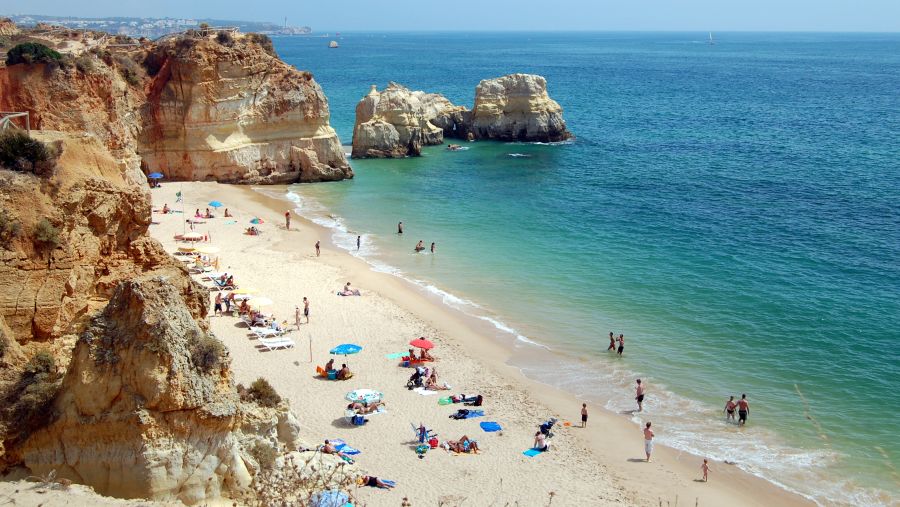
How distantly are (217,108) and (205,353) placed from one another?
121ft

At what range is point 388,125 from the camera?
209ft

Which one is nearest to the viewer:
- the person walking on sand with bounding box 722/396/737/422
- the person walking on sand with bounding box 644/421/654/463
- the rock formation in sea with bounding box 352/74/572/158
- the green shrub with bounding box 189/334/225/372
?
the green shrub with bounding box 189/334/225/372

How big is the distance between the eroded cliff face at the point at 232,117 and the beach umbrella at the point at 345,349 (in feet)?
81.8

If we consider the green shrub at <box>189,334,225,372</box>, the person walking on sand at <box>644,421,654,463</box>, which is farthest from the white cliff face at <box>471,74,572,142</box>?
the green shrub at <box>189,334,225,372</box>

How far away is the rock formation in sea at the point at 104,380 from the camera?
12102 mm

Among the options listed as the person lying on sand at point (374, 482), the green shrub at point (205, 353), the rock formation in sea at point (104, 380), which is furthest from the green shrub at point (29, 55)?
the green shrub at point (205, 353)

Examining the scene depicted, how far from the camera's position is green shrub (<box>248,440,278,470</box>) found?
1342 cm

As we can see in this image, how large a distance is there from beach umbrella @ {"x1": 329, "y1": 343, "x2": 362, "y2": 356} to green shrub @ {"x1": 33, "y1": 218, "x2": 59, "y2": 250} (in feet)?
43.4

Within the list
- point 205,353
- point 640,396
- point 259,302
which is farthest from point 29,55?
point 640,396

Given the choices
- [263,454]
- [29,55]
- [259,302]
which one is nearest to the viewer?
[263,454]

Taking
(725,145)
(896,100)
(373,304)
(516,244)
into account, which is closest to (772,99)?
(896,100)

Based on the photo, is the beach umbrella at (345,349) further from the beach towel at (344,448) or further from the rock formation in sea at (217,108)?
the rock formation in sea at (217,108)

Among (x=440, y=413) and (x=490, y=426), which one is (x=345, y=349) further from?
(x=490, y=426)

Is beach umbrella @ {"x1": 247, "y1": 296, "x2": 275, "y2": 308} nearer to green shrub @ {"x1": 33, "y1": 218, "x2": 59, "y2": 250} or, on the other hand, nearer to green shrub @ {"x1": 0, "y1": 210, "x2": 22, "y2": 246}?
green shrub @ {"x1": 33, "y1": 218, "x2": 59, "y2": 250}
